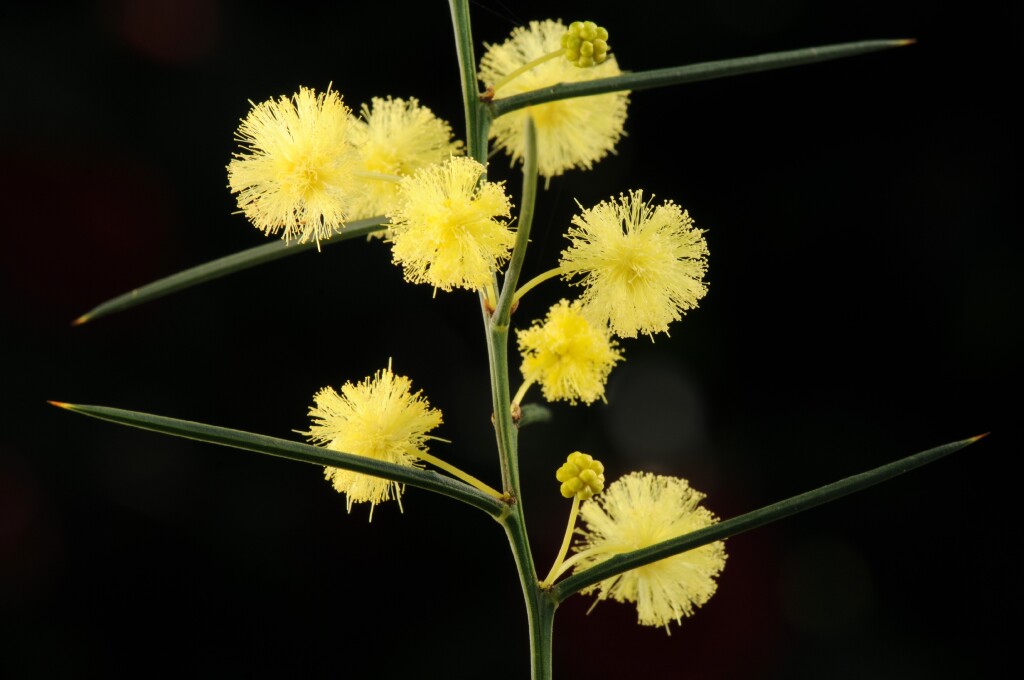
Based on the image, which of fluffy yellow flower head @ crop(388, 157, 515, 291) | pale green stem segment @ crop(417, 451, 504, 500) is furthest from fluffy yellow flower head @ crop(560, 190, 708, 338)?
pale green stem segment @ crop(417, 451, 504, 500)

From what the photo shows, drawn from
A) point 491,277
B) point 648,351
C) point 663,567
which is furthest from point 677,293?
point 648,351

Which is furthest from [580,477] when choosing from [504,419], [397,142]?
[397,142]

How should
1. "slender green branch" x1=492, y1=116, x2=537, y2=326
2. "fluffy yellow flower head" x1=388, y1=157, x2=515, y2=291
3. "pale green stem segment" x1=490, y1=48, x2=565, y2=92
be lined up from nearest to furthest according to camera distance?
"slender green branch" x1=492, y1=116, x2=537, y2=326 < "fluffy yellow flower head" x1=388, y1=157, x2=515, y2=291 < "pale green stem segment" x1=490, y1=48, x2=565, y2=92

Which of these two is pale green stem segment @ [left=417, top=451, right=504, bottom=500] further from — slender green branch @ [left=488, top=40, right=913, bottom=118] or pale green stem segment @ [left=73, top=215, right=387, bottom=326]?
slender green branch @ [left=488, top=40, right=913, bottom=118]

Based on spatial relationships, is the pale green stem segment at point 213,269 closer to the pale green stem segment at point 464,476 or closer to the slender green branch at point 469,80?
the slender green branch at point 469,80

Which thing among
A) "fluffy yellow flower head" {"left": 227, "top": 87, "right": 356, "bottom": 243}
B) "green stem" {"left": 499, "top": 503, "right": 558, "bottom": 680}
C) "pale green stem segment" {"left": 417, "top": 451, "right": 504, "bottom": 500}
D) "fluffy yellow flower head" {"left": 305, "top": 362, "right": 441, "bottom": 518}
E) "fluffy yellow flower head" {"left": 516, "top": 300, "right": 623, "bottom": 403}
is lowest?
"green stem" {"left": 499, "top": 503, "right": 558, "bottom": 680}

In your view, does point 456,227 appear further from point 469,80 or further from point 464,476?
point 464,476

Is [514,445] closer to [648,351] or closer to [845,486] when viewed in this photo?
[845,486]
